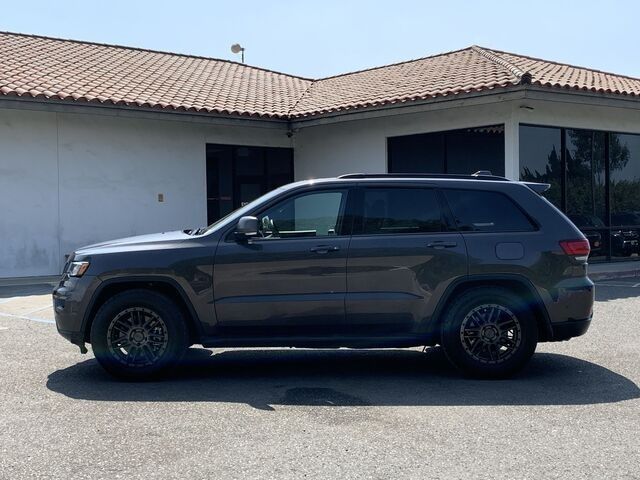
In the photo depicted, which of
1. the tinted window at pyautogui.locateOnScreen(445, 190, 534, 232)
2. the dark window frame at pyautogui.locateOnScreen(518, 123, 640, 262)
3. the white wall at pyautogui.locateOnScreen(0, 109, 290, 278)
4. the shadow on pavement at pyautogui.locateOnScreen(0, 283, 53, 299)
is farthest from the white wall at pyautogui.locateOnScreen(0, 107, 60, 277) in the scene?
the dark window frame at pyautogui.locateOnScreen(518, 123, 640, 262)

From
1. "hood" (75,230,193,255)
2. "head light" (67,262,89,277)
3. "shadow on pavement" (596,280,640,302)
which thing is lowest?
"shadow on pavement" (596,280,640,302)

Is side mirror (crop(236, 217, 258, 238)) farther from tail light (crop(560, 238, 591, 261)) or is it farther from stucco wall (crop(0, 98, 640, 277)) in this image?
stucco wall (crop(0, 98, 640, 277))

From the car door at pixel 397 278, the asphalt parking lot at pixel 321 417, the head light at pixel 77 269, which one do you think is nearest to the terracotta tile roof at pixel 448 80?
the asphalt parking lot at pixel 321 417

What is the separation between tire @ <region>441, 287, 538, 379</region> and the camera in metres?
6.45

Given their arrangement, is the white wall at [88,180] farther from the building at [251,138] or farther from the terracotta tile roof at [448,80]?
the terracotta tile roof at [448,80]

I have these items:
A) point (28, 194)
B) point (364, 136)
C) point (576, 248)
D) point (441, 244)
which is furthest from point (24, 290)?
point (576, 248)

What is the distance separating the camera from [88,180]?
15.4 meters

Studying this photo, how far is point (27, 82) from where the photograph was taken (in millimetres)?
14484

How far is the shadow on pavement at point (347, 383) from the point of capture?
590 cm

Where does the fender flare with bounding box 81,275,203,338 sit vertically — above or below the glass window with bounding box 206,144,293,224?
below

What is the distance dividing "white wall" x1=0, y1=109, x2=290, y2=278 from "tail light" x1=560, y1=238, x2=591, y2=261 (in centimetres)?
1144

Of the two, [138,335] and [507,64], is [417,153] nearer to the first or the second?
[507,64]

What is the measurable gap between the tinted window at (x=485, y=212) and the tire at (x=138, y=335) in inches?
108

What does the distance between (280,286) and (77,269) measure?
187 centimetres
